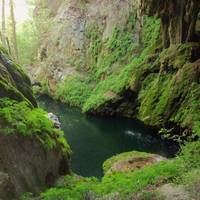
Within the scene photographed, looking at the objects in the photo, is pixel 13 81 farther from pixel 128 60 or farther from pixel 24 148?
pixel 128 60

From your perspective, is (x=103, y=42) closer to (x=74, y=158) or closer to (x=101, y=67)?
(x=101, y=67)

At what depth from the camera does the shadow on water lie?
18438 millimetres

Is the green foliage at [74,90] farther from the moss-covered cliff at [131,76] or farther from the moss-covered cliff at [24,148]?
the moss-covered cliff at [24,148]

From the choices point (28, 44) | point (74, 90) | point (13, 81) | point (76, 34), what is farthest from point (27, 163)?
point (28, 44)

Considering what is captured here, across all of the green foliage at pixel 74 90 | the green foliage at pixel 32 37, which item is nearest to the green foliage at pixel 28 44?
the green foliage at pixel 32 37

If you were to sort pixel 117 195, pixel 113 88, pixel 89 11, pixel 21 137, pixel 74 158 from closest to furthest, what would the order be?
pixel 117 195 < pixel 21 137 < pixel 74 158 < pixel 113 88 < pixel 89 11

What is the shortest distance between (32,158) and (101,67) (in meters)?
29.2

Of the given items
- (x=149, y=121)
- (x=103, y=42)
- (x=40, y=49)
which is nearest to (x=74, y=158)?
(x=149, y=121)

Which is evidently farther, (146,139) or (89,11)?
(89,11)

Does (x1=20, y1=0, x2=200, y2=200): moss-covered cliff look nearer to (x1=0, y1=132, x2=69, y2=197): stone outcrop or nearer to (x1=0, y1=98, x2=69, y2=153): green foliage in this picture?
(x1=0, y1=132, x2=69, y2=197): stone outcrop

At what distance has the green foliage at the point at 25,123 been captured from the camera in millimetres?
9031

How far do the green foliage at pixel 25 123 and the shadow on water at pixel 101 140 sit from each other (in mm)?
6300

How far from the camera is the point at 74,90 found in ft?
127

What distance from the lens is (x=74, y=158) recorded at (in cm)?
1902
